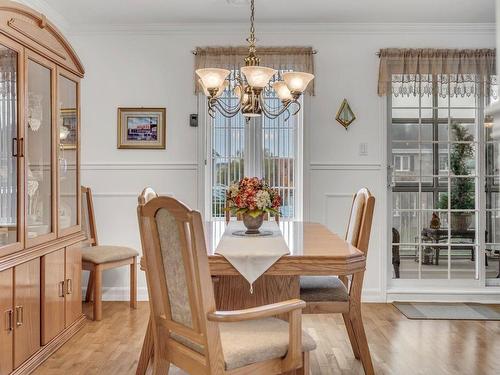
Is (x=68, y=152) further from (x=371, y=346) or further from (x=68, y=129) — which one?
(x=371, y=346)

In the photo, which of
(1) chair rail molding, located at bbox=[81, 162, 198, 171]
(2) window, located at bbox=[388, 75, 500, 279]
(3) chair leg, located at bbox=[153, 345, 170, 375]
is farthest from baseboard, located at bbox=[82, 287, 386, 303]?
(3) chair leg, located at bbox=[153, 345, 170, 375]

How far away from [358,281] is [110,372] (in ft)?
4.74

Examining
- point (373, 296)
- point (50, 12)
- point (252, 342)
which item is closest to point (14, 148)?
point (252, 342)

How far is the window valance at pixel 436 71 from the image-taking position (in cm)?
432

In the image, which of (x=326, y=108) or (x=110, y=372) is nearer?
(x=110, y=372)

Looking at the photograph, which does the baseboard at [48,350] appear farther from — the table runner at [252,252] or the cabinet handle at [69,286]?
the table runner at [252,252]

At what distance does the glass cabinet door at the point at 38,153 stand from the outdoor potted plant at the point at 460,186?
3.31 metres

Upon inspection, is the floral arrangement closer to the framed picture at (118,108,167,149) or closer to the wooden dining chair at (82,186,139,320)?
the wooden dining chair at (82,186,139,320)

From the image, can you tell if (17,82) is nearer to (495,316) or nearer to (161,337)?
(161,337)

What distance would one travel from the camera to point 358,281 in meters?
2.61

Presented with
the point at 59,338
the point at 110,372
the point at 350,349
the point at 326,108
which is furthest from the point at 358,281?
the point at 326,108

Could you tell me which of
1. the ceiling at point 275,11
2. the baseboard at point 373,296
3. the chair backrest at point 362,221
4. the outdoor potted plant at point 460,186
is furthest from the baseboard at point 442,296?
the ceiling at point 275,11

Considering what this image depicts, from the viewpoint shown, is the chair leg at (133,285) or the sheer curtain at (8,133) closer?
the sheer curtain at (8,133)

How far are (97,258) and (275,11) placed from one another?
95.8 inches
